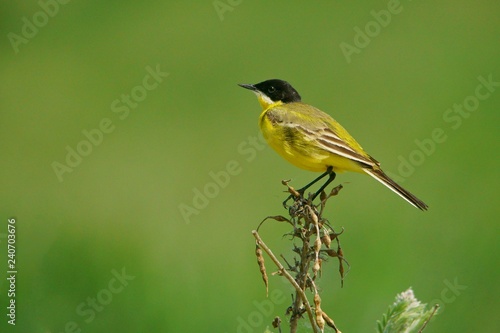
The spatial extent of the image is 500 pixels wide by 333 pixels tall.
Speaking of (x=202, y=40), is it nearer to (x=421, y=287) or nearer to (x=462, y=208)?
(x=462, y=208)

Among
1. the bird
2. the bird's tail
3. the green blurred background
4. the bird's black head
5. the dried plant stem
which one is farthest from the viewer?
the bird's black head

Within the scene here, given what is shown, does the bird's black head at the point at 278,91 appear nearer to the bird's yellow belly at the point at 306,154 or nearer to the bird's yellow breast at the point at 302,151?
the bird's yellow breast at the point at 302,151

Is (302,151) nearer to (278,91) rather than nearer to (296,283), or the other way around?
(278,91)

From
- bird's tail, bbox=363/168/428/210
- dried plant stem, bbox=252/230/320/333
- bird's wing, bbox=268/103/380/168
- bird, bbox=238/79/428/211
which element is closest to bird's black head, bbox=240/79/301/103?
bird's wing, bbox=268/103/380/168

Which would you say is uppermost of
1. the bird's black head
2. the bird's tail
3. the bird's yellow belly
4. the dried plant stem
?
the bird's black head

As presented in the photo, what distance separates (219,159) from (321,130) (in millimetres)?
4179

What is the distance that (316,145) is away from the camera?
5.00 m

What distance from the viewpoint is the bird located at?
4.98 metres

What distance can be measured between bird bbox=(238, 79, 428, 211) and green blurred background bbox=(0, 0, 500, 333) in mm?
890

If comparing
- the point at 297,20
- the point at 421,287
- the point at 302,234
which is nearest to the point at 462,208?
the point at 421,287

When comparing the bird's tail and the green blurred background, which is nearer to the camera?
the bird's tail

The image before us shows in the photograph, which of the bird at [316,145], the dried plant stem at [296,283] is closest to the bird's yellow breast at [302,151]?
the bird at [316,145]

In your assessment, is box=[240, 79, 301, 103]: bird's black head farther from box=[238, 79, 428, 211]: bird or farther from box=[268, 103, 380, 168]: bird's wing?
box=[238, 79, 428, 211]: bird

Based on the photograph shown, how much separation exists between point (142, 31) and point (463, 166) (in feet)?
19.2
